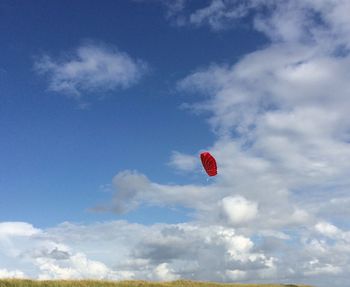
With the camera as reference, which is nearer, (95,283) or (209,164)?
(209,164)

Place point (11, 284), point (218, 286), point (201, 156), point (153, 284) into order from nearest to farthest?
point (11, 284)
point (201, 156)
point (153, 284)
point (218, 286)

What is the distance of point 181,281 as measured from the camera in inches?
2549

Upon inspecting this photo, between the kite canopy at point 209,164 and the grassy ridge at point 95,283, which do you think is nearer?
the grassy ridge at point 95,283

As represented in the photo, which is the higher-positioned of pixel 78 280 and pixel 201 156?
pixel 201 156

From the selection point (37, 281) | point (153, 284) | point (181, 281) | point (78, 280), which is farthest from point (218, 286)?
point (37, 281)

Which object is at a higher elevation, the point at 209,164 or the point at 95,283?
the point at 209,164

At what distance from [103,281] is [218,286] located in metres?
16.0

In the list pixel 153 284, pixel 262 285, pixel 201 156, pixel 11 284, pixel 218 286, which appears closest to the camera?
pixel 11 284

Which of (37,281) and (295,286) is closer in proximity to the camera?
(37,281)

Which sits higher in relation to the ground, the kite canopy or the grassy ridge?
the kite canopy

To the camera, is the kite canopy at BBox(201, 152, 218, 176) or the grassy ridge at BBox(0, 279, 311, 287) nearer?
the grassy ridge at BBox(0, 279, 311, 287)

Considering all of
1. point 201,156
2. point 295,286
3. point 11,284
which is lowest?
point 11,284

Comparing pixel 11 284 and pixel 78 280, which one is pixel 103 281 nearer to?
pixel 78 280

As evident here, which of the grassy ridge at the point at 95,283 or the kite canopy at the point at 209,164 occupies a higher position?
the kite canopy at the point at 209,164
